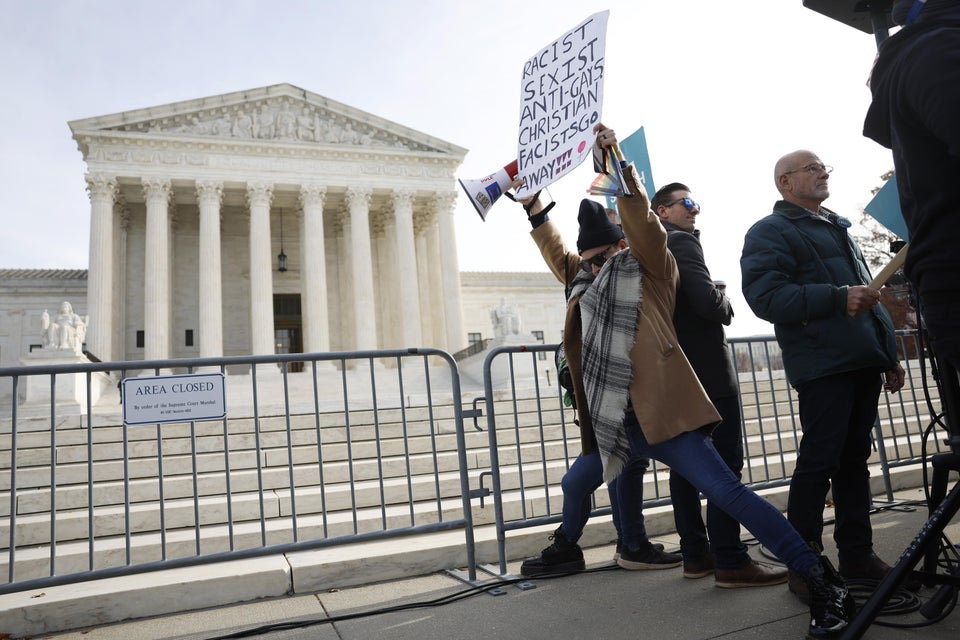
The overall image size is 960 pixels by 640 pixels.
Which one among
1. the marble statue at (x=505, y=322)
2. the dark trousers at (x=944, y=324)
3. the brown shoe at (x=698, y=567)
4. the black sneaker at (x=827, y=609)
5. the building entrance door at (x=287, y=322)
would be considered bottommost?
the brown shoe at (x=698, y=567)

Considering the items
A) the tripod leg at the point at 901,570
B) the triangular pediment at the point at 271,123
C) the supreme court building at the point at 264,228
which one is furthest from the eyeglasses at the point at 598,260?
the triangular pediment at the point at 271,123

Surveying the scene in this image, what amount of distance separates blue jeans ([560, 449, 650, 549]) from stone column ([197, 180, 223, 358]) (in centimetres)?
2683

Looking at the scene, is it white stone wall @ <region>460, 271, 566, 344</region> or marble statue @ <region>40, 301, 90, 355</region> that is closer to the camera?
marble statue @ <region>40, 301, 90, 355</region>

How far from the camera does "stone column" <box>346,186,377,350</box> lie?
30.6 meters

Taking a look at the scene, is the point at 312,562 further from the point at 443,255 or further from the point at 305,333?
the point at 443,255

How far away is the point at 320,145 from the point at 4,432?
25261 millimetres

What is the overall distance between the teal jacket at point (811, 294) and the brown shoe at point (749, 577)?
1020 mm

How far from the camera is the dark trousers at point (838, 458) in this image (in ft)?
11.3

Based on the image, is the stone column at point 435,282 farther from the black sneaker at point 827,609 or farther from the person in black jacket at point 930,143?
the person in black jacket at point 930,143

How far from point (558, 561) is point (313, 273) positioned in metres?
27.5

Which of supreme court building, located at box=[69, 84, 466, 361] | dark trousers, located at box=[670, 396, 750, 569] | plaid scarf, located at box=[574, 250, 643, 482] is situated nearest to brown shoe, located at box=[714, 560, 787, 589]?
dark trousers, located at box=[670, 396, 750, 569]

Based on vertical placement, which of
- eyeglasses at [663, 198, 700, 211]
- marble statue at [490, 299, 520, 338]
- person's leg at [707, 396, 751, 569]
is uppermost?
marble statue at [490, 299, 520, 338]

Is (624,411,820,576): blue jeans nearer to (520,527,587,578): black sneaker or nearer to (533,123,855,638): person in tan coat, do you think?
(533,123,855,638): person in tan coat

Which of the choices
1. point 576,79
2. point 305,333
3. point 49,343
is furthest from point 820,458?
point 305,333
